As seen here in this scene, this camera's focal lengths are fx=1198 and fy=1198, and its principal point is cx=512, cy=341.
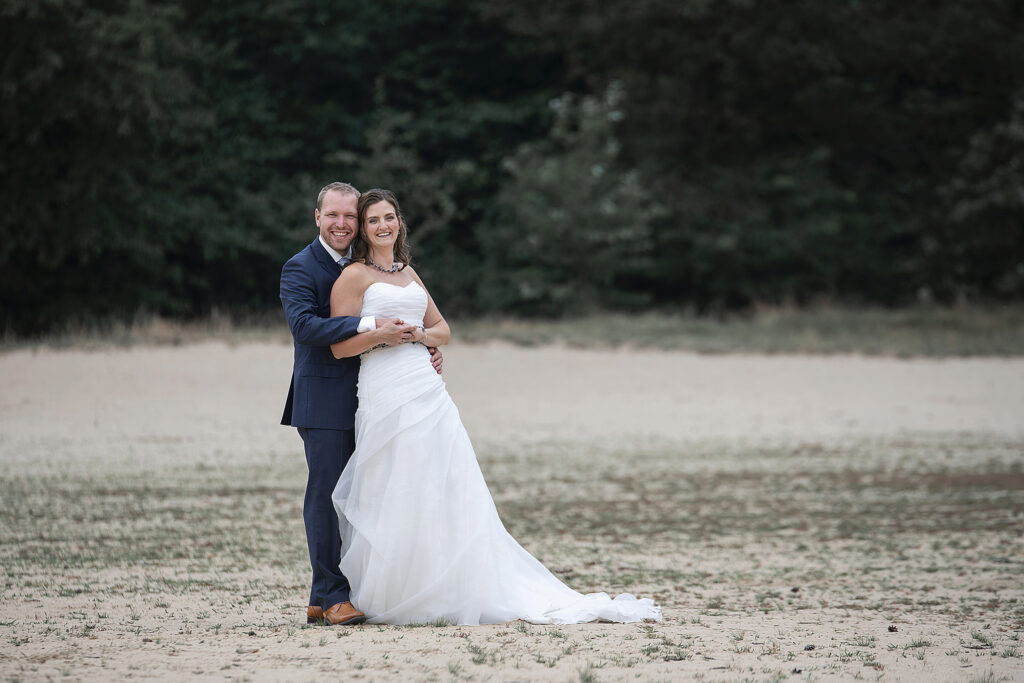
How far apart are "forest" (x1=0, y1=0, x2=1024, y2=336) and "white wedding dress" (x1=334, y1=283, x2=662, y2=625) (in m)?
20.4

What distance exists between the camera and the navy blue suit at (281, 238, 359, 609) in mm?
5453

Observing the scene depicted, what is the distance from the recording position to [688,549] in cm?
846

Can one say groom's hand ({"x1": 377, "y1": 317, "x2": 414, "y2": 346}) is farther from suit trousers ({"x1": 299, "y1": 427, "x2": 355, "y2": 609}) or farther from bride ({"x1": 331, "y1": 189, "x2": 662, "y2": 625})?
suit trousers ({"x1": 299, "y1": 427, "x2": 355, "y2": 609})

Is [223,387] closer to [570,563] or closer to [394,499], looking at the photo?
[570,563]

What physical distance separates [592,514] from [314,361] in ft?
16.5

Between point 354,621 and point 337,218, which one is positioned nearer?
point 354,621

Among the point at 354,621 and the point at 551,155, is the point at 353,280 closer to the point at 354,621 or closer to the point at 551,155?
the point at 354,621

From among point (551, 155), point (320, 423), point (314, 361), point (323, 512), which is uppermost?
point (551, 155)

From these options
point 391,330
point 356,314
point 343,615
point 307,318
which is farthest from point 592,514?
point 307,318

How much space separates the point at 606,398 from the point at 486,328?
21.8ft

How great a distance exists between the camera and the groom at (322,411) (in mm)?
5406

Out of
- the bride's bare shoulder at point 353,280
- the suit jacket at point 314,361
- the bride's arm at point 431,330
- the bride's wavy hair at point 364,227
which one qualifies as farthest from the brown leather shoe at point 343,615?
the bride's wavy hair at point 364,227

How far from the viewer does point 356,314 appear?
5562 millimetres

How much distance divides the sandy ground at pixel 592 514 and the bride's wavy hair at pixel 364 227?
1.72 metres
